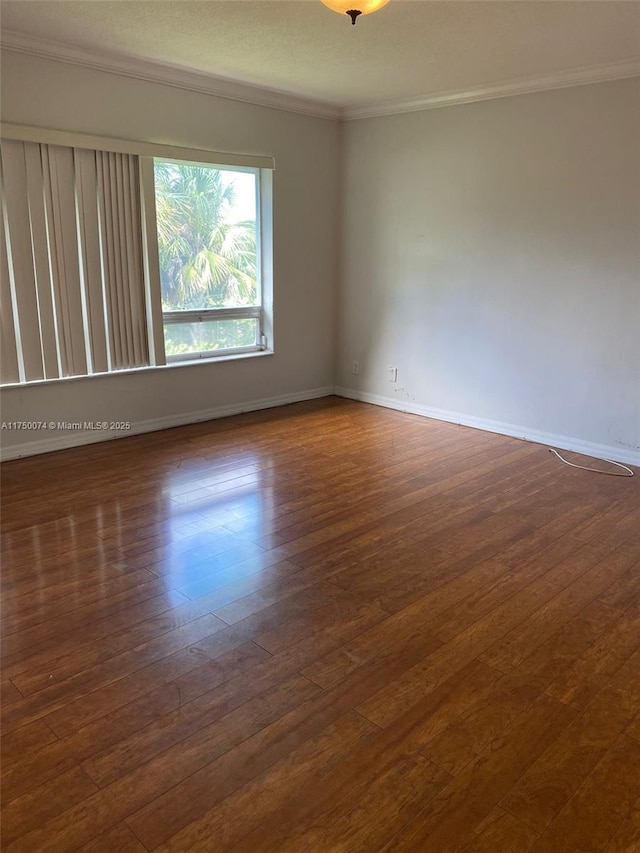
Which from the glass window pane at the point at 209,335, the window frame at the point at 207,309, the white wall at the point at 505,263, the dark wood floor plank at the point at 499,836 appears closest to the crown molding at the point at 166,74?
the window frame at the point at 207,309

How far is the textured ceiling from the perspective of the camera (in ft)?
10.3

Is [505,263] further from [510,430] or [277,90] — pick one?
[277,90]

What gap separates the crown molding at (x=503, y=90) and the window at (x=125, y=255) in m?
1.06

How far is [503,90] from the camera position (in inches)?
177

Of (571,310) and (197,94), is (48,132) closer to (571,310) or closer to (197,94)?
(197,94)

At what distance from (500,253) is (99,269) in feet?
9.68

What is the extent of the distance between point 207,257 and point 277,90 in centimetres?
138

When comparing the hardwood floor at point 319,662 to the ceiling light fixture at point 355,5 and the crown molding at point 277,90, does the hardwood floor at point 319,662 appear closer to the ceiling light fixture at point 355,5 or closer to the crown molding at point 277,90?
the ceiling light fixture at point 355,5

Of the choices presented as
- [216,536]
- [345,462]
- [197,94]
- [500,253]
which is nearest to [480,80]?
[500,253]

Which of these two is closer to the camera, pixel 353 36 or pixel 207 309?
pixel 353 36

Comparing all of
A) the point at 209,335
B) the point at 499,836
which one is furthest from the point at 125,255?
the point at 499,836

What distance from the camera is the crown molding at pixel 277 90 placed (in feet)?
12.5

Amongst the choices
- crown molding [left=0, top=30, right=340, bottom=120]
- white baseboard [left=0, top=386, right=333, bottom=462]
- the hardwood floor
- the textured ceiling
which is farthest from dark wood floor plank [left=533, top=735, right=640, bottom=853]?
crown molding [left=0, top=30, right=340, bottom=120]

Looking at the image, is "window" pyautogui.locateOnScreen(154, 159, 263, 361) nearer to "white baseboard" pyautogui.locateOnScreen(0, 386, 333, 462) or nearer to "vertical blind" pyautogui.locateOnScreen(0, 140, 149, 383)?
"vertical blind" pyautogui.locateOnScreen(0, 140, 149, 383)
